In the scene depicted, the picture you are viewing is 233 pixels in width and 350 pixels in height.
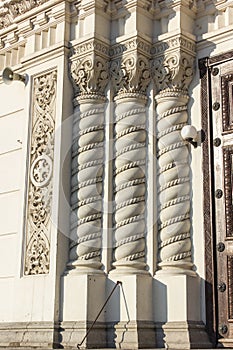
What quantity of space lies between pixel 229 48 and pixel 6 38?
304cm

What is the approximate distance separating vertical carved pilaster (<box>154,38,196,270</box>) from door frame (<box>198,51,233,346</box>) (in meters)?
0.17

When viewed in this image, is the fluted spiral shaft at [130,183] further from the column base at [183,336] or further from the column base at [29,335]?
the column base at [29,335]

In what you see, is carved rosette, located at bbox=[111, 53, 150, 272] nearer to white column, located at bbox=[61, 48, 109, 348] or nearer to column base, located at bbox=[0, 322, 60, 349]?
white column, located at bbox=[61, 48, 109, 348]

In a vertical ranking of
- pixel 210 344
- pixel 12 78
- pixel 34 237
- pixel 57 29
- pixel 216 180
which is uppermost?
pixel 57 29

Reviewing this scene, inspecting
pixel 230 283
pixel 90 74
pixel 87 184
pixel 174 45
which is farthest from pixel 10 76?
pixel 230 283

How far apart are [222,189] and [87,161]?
1.44 m

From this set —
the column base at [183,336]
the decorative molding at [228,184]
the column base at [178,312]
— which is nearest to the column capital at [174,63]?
the decorative molding at [228,184]

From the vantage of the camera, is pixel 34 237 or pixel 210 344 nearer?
pixel 210 344

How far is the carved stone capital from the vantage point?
6.68m

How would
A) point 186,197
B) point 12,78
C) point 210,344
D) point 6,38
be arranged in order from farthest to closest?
point 6,38 < point 12,78 < point 186,197 < point 210,344

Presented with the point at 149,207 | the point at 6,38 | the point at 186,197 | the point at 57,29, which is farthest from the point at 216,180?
the point at 6,38

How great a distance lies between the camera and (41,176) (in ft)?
22.5

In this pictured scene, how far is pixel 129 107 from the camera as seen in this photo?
6.73m

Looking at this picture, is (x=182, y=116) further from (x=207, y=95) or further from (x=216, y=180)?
(x=216, y=180)
